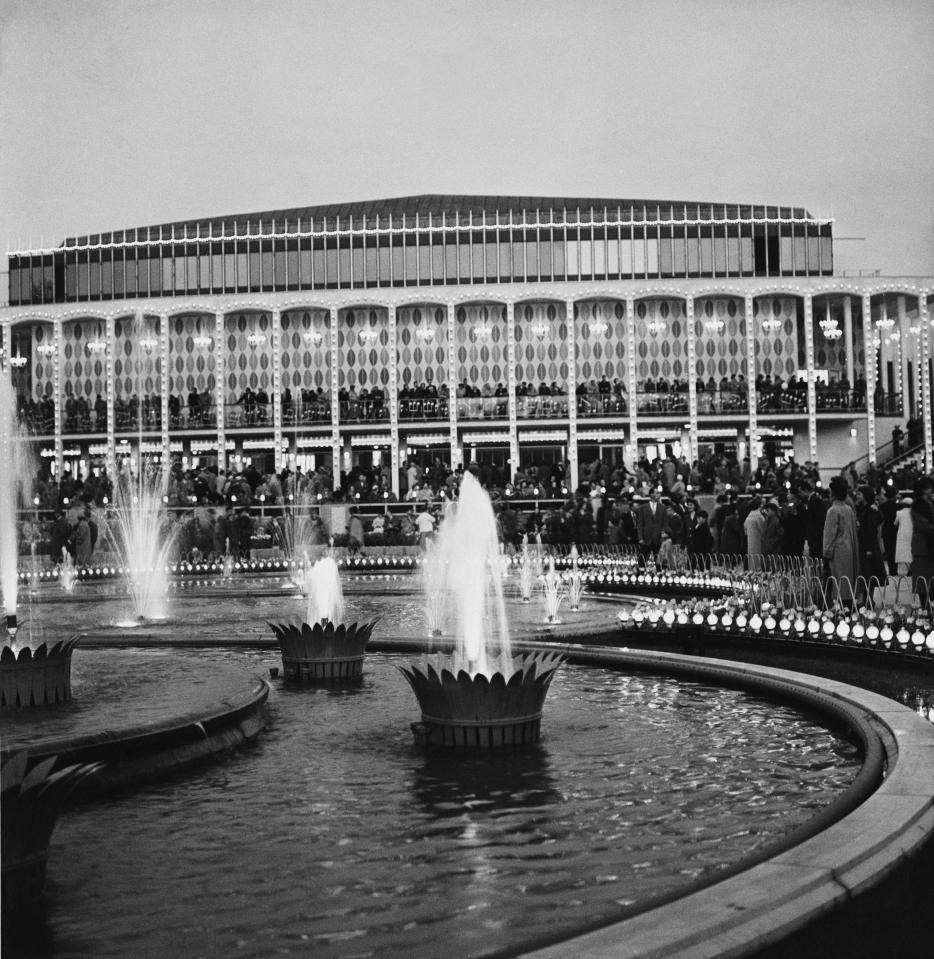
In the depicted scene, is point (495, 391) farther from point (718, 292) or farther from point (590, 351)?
point (718, 292)

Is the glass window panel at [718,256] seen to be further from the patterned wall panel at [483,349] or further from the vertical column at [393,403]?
the vertical column at [393,403]

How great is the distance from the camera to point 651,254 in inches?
2153

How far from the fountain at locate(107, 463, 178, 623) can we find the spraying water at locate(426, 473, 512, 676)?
204 inches

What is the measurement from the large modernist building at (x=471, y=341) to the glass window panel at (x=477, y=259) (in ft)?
0.23

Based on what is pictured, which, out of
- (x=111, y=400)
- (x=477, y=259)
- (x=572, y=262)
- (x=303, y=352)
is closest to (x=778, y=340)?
(x=572, y=262)

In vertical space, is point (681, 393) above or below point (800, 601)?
above

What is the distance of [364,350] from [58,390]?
1272 centimetres

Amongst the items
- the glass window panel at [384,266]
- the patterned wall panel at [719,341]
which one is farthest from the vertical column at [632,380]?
the glass window panel at [384,266]

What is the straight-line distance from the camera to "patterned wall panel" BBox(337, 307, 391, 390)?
55906 mm

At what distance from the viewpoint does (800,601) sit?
16219 mm

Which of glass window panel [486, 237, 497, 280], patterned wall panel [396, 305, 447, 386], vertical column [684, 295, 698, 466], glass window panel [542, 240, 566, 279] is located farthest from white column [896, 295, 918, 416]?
patterned wall panel [396, 305, 447, 386]

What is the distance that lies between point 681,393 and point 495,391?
737 cm

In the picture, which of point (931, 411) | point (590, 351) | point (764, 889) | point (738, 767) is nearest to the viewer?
point (764, 889)

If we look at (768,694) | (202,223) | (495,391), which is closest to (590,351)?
(495,391)
